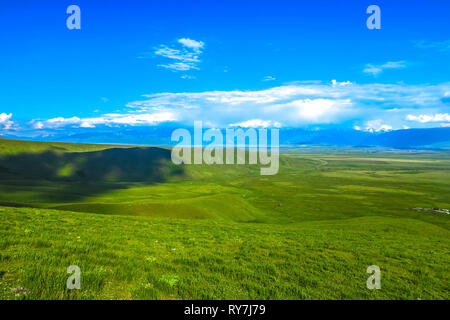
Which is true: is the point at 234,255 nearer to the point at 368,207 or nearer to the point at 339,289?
the point at 339,289

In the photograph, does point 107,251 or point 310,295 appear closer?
point 310,295

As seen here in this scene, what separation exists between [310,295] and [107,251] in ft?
38.2

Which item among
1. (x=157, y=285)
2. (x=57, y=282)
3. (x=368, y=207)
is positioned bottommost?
(x=368, y=207)

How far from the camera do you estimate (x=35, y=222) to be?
2077 cm

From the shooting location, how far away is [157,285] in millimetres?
10578

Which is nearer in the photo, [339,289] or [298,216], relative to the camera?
[339,289]

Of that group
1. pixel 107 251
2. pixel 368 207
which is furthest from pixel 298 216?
pixel 107 251
